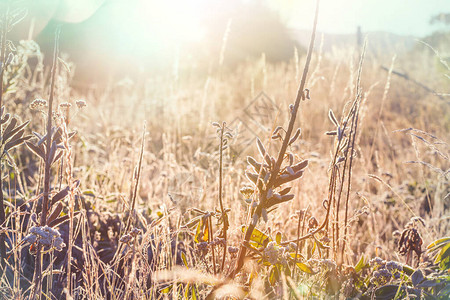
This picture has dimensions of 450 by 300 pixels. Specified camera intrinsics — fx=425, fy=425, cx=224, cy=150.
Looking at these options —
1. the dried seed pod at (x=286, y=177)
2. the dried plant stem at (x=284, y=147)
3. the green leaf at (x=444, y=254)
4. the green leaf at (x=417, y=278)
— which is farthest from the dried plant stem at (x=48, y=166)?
the green leaf at (x=444, y=254)

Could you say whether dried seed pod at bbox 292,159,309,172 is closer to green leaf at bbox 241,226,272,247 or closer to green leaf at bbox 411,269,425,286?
green leaf at bbox 241,226,272,247

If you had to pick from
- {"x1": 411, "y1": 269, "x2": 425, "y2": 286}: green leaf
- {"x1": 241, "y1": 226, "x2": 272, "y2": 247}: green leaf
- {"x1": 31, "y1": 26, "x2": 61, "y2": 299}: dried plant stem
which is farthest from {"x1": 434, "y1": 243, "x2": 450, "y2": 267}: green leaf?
{"x1": 31, "y1": 26, "x2": 61, "y2": 299}: dried plant stem

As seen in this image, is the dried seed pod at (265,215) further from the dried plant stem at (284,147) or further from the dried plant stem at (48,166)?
the dried plant stem at (48,166)

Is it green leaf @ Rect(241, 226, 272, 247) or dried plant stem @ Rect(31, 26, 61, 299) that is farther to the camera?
green leaf @ Rect(241, 226, 272, 247)

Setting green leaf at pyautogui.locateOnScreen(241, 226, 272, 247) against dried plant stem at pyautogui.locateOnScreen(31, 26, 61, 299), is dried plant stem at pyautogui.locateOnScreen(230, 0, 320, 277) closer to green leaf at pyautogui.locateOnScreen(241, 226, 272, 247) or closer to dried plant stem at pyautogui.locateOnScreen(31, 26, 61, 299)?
green leaf at pyautogui.locateOnScreen(241, 226, 272, 247)

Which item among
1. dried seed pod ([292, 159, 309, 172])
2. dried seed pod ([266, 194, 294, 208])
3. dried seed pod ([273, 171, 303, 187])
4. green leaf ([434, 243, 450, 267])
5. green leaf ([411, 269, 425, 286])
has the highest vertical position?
dried seed pod ([292, 159, 309, 172])

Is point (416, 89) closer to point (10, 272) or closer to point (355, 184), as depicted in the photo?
point (355, 184)

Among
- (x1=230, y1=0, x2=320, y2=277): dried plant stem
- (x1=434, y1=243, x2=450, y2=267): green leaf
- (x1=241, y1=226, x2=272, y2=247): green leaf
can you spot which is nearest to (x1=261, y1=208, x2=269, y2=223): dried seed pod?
(x1=230, y1=0, x2=320, y2=277): dried plant stem

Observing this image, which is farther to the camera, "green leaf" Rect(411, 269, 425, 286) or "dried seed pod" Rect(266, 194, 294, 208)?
"green leaf" Rect(411, 269, 425, 286)

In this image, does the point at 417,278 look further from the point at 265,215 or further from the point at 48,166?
the point at 48,166

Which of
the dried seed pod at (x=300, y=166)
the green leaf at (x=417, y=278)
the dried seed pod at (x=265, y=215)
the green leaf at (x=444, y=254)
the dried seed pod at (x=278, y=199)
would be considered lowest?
the green leaf at (x=417, y=278)

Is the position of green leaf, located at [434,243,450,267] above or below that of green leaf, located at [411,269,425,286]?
above

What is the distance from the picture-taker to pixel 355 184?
337 centimetres

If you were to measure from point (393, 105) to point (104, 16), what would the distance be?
37.2ft
